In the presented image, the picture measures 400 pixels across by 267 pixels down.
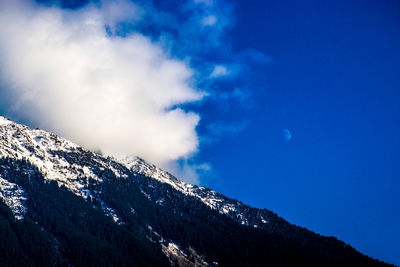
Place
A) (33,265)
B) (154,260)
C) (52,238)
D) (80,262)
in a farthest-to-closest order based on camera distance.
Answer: (154,260), (52,238), (80,262), (33,265)

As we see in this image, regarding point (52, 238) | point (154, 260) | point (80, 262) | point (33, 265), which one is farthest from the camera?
point (154, 260)

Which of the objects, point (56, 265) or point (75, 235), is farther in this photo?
point (75, 235)

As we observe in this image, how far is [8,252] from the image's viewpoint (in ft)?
502

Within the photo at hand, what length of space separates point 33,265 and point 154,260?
72.2 meters

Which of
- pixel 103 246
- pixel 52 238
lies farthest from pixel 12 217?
pixel 103 246

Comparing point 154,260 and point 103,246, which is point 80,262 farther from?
point 154,260

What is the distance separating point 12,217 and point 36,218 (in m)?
16.4

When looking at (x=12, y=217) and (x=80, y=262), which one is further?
(x=12, y=217)

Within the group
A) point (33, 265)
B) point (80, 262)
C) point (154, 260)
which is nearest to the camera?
point (33, 265)

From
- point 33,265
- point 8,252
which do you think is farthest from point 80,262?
point 8,252

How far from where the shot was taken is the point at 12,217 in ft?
597

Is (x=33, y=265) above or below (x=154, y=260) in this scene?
below

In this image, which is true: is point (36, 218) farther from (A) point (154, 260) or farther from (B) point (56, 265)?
(A) point (154, 260)

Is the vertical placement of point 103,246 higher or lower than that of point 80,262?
higher
